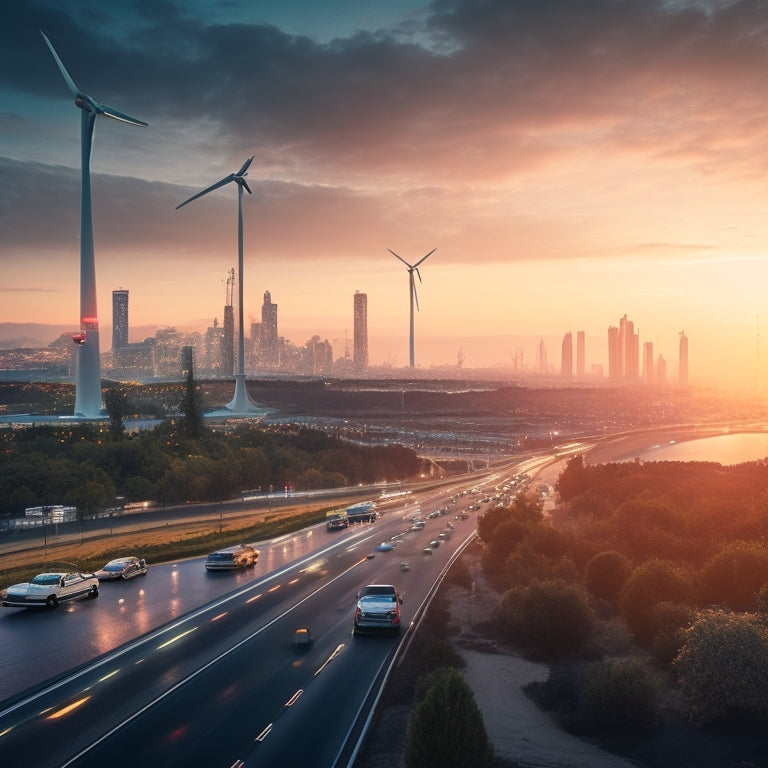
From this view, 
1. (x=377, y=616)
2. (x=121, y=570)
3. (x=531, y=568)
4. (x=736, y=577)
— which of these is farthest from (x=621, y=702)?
(x=121, y=570)

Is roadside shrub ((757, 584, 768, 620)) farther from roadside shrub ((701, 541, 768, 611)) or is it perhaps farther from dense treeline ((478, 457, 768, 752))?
roadside shrub ((701, 541, 768, 611))

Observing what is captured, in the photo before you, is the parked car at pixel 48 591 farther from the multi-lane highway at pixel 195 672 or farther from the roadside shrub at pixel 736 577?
the roadside shrub at pixel 736 577

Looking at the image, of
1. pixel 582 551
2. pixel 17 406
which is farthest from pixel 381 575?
pixel 17 406

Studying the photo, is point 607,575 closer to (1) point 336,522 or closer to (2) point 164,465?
(1) point 336,522

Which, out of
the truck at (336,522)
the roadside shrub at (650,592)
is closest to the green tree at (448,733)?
the roadside shrub at (650,592)

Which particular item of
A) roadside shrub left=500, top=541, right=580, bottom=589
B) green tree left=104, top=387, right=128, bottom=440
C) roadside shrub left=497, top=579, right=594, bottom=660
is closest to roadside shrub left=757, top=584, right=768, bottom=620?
roadside shrub left=497, top=579, right=594, bottom=660

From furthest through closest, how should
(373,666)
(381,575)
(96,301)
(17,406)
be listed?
1. (17,406)
2. (96,301)
3. (381,575)
4. (373,666)

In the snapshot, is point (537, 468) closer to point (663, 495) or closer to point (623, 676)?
point (663, 495)
